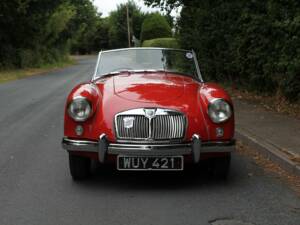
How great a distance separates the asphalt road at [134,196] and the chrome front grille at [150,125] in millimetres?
603

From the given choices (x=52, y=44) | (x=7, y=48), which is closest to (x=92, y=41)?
(x=52, y=44)

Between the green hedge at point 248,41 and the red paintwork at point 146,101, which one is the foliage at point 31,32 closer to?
the green hedge at point 248,41

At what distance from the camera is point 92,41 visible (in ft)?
318

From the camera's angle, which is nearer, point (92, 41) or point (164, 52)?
point (164, 52)

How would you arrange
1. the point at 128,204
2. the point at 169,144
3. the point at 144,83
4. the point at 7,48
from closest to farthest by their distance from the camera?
the point at 128,204, the point at 169,144, the point at 144,83, the point at 7,48

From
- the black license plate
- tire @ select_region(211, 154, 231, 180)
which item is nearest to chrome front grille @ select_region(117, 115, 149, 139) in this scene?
the black license plate

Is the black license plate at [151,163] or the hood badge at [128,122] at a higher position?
the hood badge at [128,122]

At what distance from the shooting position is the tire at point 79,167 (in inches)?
238

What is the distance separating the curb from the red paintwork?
3.32 ft

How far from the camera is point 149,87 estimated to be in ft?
21.0

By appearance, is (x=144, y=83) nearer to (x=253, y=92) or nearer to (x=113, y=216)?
(x=113, y=216)

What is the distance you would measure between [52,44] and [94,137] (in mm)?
47056

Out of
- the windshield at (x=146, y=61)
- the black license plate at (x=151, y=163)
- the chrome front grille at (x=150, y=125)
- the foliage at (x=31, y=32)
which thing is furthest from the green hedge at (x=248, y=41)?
the foliage at (x=31, y=32)

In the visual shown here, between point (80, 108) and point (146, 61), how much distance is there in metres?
1.80
